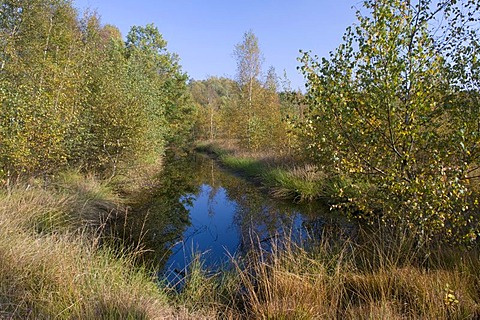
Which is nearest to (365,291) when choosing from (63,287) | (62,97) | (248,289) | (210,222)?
(248,289)

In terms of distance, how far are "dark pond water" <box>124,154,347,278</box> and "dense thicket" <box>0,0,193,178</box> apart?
2666 mm

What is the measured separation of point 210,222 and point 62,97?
5584 millimetres

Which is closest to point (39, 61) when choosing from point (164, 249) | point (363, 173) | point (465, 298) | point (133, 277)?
point (164, 249)

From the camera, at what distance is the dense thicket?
6.77 metres

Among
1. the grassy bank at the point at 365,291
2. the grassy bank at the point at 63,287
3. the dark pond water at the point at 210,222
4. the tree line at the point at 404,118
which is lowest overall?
the dark pond water at the point at 210,222

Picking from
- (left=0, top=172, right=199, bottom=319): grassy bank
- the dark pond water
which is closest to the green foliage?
the dark pond water

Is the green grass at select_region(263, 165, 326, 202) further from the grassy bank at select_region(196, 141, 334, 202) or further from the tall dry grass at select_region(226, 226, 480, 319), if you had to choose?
the tall dry grass at select_region(226, 226, 480, 319)

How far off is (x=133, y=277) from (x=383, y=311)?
2984 mm

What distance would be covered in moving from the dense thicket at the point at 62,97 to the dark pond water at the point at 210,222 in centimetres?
267

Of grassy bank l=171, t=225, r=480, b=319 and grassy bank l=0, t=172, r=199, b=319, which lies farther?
grassy bank l=171, t=225, r=480, b=319

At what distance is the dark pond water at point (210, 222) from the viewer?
21.2ft

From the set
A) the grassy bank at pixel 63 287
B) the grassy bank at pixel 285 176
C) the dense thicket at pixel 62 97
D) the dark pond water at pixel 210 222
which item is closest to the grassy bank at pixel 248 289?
the grassy bank at pixel 63 287

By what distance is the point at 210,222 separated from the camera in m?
9.35

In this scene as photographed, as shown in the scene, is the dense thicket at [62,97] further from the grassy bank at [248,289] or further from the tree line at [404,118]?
the tree line at [404,118]
